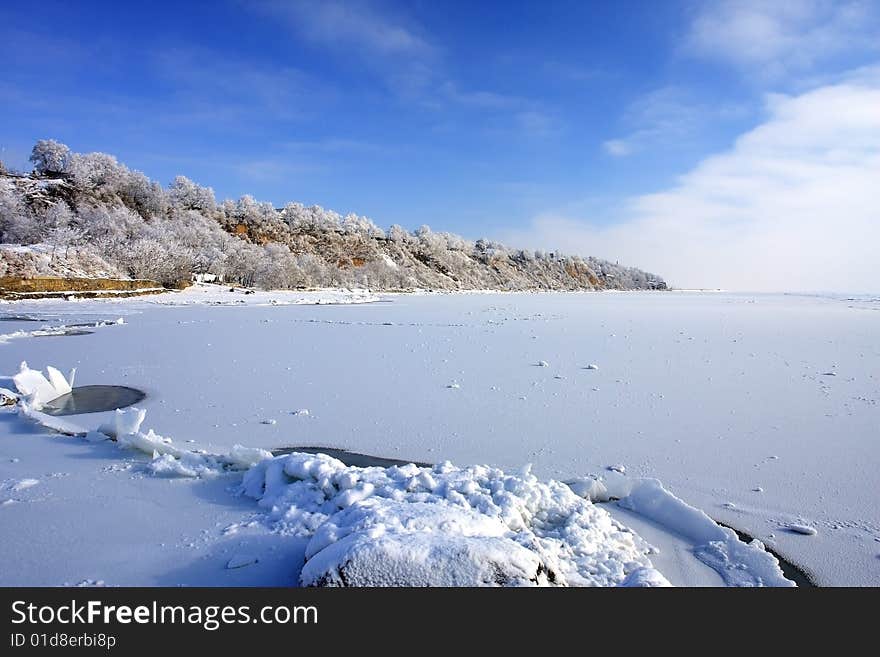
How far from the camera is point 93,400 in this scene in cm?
629

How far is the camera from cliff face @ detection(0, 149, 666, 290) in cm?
4006

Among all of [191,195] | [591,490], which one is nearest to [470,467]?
[591,490]

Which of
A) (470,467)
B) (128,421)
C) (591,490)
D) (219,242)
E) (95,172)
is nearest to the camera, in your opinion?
(591,490)

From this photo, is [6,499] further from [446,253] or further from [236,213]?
Answer: [446,253]

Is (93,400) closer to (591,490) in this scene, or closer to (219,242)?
(591,490)

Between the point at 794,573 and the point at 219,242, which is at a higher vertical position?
the point at 219,242

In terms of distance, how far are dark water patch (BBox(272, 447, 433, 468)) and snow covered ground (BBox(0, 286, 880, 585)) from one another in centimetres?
16

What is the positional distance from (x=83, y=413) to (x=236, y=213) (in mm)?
96946

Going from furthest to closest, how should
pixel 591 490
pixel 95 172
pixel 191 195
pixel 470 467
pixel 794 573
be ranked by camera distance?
pixel 191 195 < pixel 95 172 < pixel 470 467 < pixel 591 490 < pixel 794 573

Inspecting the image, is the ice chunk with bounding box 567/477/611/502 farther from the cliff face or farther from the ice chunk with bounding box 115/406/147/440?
the cliff face

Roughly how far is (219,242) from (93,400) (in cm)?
5985

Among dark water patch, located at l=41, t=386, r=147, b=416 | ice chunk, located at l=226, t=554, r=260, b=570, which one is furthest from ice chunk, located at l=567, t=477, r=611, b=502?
dark water patch, located at l=41, t=386, r=147, b=416
